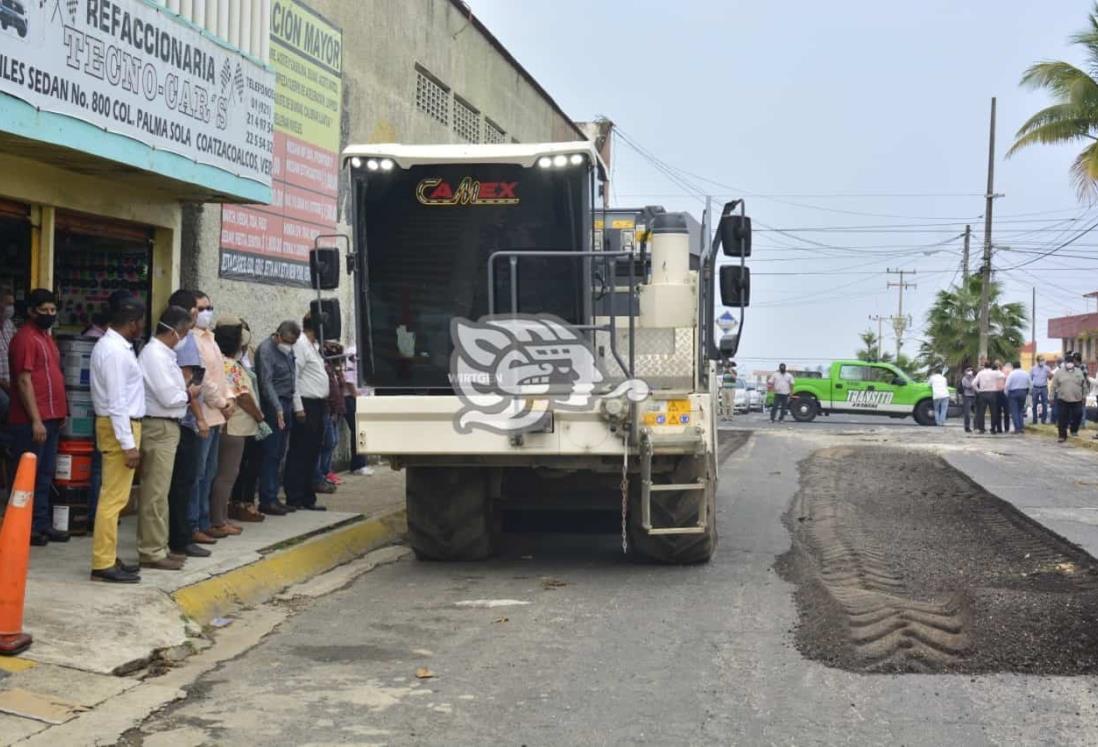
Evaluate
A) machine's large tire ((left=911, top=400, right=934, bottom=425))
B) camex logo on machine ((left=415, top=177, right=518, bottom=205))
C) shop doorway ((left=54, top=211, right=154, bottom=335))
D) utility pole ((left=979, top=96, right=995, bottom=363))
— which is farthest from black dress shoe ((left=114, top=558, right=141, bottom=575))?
utility pole ((left=979, top=96, right=995, bottom=363))

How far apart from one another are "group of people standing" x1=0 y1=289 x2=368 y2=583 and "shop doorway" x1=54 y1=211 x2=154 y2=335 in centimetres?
56

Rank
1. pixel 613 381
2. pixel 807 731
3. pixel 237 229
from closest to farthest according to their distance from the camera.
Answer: pixel 807 731 → pixel 613 381 → pixel 237 229

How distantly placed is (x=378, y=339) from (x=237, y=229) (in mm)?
4638

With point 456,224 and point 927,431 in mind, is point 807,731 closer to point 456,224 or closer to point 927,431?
point 456,224

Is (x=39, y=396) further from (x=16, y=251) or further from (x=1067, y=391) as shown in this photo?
(x=1067, y=391)

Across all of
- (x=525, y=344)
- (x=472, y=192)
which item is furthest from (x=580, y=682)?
(x=472, y=192)

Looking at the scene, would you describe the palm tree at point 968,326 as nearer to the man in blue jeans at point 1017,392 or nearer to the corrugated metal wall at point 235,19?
the man in blue jeans at point 1017,392

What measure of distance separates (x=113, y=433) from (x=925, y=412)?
3282 cm

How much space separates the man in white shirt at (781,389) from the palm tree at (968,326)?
21.1 metres

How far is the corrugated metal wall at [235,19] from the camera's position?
12.2 m

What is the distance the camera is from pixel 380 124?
18375 millimetres

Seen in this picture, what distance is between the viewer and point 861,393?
127ft

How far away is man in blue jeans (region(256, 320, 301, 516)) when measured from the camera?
1172cm

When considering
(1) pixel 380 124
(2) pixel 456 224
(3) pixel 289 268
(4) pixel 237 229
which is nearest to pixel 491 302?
(2) pixel 456 224
